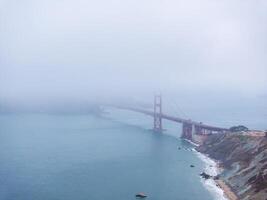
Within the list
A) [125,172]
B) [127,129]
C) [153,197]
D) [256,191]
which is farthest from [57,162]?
[127,129]

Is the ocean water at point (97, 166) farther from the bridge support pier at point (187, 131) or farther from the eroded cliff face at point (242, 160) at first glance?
the eroded cliff face at point (242, 160)

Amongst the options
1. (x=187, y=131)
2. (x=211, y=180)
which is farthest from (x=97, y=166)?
(x=187, y=131)

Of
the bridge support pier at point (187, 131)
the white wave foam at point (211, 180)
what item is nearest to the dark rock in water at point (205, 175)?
the white wave foam at point (211, 180)

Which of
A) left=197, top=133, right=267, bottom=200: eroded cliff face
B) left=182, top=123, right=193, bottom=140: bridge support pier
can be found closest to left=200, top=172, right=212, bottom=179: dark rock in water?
left=197, top=133, right=267, bottom=200: eroded cliff face

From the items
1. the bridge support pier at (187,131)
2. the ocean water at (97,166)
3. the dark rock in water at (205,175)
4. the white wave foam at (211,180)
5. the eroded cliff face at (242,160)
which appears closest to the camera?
the eroded cliff face at (242,160)

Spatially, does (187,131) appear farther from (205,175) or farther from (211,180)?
(211,180)

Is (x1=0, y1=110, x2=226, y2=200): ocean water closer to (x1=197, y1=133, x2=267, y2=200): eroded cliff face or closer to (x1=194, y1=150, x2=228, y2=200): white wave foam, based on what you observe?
(x1=194, y1=150, x2=228, y2=200): white wave foam

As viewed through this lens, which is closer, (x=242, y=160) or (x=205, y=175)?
(x=205, y=175)
